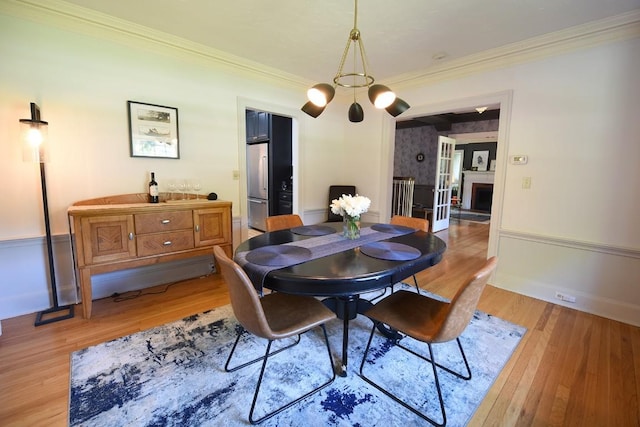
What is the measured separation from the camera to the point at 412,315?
1628 millimetres

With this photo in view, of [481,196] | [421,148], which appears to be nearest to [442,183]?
[421,148]

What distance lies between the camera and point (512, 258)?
10.1ft

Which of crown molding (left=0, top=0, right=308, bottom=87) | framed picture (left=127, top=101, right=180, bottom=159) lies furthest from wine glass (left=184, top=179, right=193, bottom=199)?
crown molding (left=0, top=0, right=308, bottom=87)

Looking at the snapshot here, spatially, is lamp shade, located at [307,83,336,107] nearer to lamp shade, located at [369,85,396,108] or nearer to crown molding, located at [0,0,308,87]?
lamp shade, located at [369,85,396,108]

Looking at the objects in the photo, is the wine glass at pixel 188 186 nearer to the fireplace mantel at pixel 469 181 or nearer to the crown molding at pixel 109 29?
the crown molding at pixel 109 29

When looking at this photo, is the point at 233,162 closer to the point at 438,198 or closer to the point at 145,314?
the point at 145,314

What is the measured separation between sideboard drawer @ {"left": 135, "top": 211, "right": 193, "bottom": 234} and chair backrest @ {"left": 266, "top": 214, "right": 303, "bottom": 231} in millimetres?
805

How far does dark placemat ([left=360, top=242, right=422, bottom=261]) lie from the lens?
5.42 ft

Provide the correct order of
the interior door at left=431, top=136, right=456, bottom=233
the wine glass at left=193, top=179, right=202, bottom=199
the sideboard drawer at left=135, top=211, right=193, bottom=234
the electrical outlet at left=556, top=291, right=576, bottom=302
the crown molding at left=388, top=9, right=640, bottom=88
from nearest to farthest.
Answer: the crown molding at left=388, top=9, right=640, bottom=88, the sideboard drawer at left=135, top=211, right=193, bottom=234, the electrical outlet at left=556, top=291, right=576, bottom=302, the wine glass at left=193, top=179, right=202, bottom=199, the interior door at left=431, top=136, right=456, bottom=233

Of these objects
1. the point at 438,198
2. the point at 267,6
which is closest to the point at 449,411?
the point at 267,6

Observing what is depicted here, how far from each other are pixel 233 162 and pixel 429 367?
9.43 ft

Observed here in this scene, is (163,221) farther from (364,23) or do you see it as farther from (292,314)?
(364,23)

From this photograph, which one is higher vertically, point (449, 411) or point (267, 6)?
point (267, 6)

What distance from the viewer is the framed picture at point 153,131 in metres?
2.71
